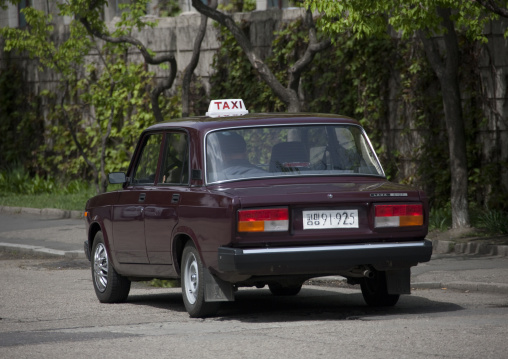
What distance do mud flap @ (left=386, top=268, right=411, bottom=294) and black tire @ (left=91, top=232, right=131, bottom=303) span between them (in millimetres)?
2764

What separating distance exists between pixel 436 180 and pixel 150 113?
28.5ft

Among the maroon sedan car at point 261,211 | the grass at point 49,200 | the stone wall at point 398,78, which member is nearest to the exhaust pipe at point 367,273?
the maroon sedan car at point 261,211

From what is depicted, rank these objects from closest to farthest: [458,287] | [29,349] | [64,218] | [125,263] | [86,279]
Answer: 1. [29,349]
2. [125,263]
3. [458,287]
4. [86,279]
5. [64,218]

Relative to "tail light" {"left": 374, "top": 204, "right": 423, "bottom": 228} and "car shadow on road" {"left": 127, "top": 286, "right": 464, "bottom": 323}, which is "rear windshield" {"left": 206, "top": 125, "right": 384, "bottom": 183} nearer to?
"tail light" {"left": 374, "top": 204, "right": 423, "bottom": 228}

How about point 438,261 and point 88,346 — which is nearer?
point 88,346

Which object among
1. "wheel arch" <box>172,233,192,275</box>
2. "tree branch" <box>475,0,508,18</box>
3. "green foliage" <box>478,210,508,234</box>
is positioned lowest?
"green foliage" <box>478,210,508,234</box>

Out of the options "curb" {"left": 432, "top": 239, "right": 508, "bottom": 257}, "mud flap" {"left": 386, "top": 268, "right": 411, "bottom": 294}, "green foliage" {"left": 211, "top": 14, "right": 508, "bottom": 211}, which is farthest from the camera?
"green foliage" {"left": 211, "top": 14, "right": 508, "bottom": 211}

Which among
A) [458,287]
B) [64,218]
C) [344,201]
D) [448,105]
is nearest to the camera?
[344,201]

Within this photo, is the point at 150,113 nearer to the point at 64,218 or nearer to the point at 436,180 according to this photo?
the point at 64,218

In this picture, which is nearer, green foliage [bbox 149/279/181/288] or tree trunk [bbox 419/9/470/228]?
green foliage [bbox 149/279/181/288]

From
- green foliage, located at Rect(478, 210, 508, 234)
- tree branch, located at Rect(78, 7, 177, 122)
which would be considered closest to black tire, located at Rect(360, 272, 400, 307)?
green foliage, located at Rect(478, 210, 508, 234)

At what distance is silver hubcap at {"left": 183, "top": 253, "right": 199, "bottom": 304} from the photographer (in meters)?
8.96

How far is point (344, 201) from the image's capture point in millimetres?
8414

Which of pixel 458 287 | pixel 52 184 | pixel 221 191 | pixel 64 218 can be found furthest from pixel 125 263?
pixel 52 184
